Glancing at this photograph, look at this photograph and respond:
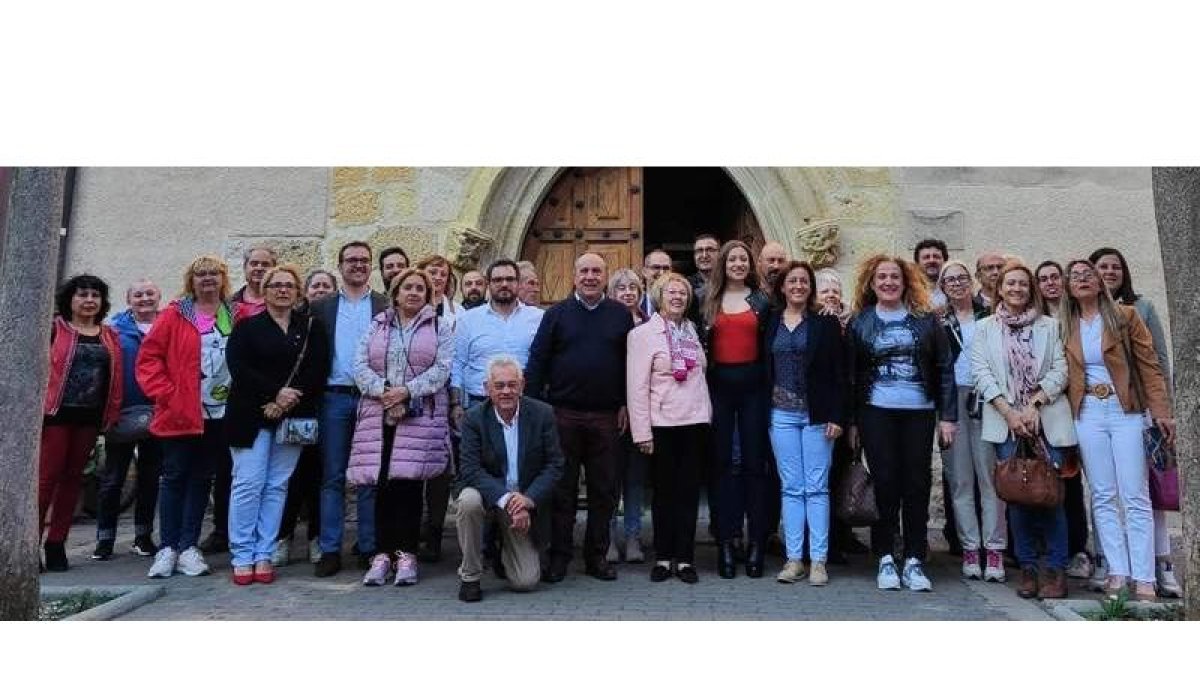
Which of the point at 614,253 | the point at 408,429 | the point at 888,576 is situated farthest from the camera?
the point at 614,253

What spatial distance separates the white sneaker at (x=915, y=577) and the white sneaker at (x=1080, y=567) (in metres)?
1.03

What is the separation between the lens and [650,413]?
4.63m

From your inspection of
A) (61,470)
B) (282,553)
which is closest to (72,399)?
(61,470)

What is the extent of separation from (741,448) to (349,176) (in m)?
3.87

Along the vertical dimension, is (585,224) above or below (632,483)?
above

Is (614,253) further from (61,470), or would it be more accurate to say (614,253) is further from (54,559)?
(54,559)

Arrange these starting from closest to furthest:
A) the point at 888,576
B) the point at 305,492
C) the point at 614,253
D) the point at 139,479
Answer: the point at 888,576, the point at 305,492, the point at 139,479, the point at 614,253

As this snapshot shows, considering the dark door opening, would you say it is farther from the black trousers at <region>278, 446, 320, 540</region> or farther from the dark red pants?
the dark red pants

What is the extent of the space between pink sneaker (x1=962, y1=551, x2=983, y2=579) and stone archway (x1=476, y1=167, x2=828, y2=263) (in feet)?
8.38

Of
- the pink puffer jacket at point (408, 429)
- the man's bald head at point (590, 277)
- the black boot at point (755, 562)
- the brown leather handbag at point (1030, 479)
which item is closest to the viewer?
the brown leather handbag at point (1030, 479)

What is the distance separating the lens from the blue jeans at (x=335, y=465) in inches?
187

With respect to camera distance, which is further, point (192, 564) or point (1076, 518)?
point (1076, 518)

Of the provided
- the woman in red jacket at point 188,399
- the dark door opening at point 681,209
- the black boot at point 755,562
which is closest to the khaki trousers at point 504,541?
the black boot at point 755,562

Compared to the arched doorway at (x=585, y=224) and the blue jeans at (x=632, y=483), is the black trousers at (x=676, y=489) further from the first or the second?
the arched doorway at (x=585, y=224)
